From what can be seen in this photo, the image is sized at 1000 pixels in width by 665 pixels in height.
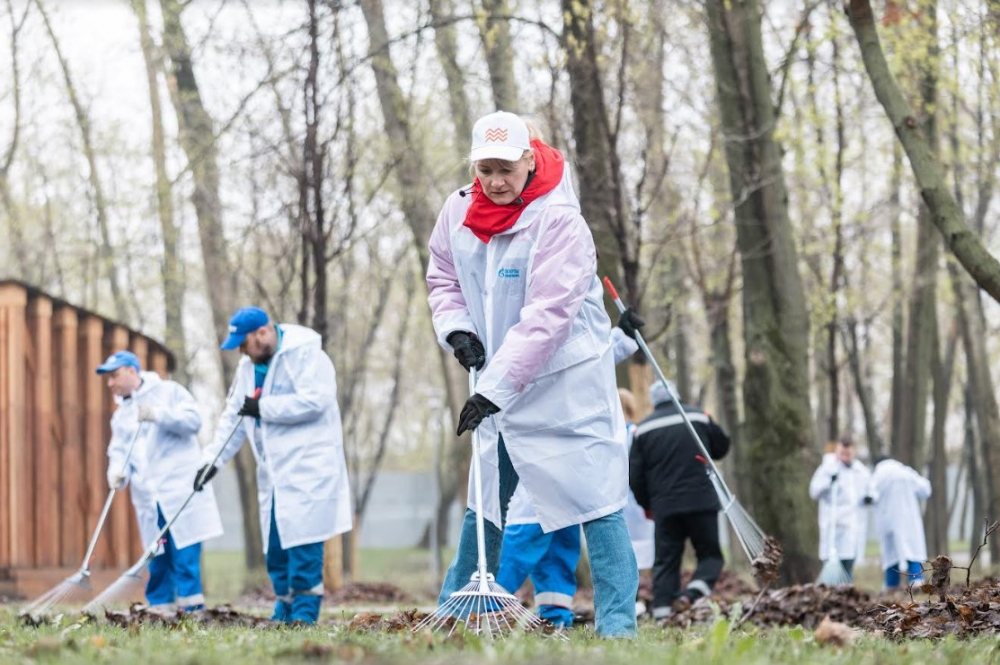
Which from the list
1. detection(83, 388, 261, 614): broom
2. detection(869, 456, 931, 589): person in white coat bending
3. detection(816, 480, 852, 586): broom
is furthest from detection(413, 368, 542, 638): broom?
detection(869, 456, 931, 589): person in white coat bending

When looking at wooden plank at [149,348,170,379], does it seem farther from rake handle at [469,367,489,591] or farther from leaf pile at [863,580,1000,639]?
rake handle at [469,367,489,591]

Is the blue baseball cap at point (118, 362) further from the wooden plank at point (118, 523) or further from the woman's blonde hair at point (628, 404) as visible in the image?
the wooden plank at point (118, 523)

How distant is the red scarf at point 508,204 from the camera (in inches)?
231

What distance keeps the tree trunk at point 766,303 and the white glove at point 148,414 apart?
248 inches

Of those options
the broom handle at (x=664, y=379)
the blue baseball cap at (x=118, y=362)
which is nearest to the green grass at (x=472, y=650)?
the broom handle at (x=664, y=379)

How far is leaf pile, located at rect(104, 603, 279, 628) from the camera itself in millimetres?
7535

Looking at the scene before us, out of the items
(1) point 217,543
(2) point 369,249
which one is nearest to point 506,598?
(2) point 369,249

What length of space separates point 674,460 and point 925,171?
11.1ft

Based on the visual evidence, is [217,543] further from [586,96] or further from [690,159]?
[586,96]

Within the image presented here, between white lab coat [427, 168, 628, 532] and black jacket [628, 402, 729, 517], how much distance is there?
5.55m

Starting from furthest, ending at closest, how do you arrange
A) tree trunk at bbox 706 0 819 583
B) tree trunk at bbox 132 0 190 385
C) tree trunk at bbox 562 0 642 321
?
tree trunk at bbox 132 0 190 385 < tree trunk at bbox 562 0 642 321 < tree trunk at bbox 706 0 819 583

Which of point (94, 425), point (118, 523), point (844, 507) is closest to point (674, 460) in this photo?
point (844, 507)

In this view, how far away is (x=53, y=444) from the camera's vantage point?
51.4 feet

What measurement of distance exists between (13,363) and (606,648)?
1215 centimetres
